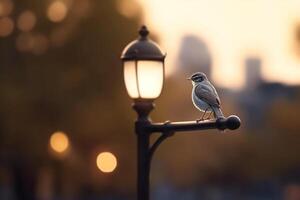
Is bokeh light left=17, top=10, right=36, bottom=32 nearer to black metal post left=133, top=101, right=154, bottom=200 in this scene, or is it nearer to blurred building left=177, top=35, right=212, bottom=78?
black metal post left=133, top=101, right=154, bottom=200

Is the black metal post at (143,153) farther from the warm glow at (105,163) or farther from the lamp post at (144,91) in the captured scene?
the warm glow at (105,163)

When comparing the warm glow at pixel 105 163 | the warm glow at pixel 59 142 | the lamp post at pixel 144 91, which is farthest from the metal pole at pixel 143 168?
the warm glow at pixel 59 142

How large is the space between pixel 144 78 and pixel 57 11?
2883 cm

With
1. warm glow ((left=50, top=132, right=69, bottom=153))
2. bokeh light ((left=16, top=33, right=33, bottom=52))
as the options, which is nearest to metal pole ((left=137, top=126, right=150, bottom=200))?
warm glow ((left=50, top=132, right=69, bottom=153))

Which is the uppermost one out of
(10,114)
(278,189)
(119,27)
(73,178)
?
(119,27)

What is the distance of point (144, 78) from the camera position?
1148 centimetres

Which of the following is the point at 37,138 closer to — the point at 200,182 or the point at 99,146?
the point at 99,146

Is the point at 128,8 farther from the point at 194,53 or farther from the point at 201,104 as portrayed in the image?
the point at 194,53

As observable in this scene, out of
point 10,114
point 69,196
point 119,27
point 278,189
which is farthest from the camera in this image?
point 278,189

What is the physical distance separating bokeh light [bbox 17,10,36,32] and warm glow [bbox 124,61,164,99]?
2775cm

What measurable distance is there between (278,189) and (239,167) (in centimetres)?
1400

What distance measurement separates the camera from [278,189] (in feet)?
209

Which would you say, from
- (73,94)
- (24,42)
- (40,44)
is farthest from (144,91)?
(40,44)

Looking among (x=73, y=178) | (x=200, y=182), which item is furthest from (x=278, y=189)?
(x=73, y=178)
